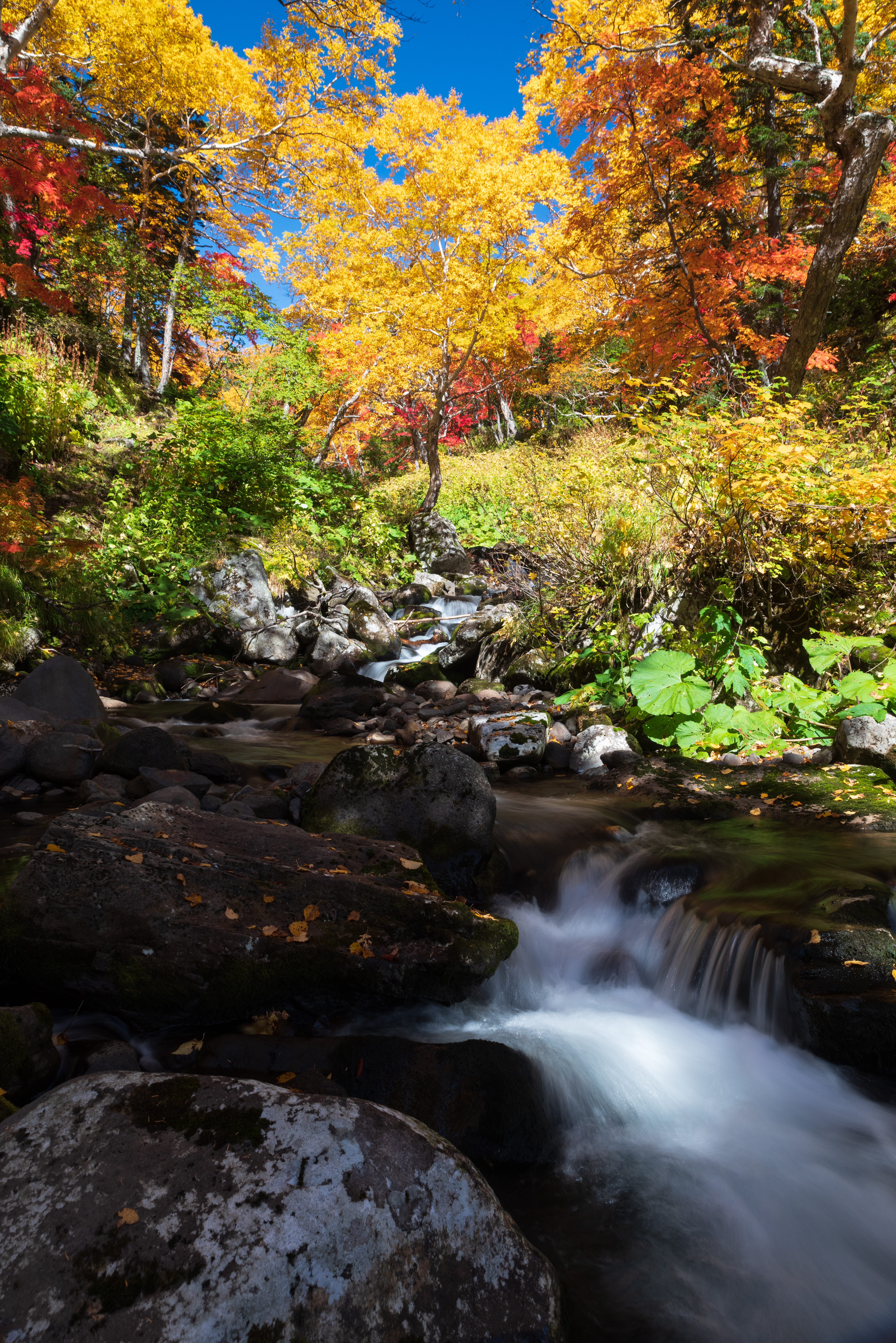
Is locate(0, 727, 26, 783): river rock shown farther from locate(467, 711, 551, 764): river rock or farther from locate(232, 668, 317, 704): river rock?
locate(232, 668, 317, 704): river rock

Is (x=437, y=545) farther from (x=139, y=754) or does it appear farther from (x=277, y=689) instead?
(x=139, y=754)

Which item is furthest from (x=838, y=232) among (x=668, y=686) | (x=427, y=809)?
(x=427, y=809)

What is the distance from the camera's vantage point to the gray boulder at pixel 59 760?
4652 mm

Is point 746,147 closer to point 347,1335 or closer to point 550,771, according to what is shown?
point 550,771

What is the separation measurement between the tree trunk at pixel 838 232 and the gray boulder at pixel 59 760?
9252 millimetres

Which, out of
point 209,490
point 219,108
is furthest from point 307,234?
point 209,490

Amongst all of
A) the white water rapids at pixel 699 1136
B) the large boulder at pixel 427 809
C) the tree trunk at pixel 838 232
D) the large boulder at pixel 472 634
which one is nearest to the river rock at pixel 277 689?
the large boulder at pixel 472 634

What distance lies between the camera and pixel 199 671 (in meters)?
9.48

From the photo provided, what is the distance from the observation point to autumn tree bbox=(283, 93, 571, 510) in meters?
14.0

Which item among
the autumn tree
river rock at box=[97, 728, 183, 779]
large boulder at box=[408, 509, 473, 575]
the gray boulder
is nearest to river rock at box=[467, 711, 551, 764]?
river rock at box=[97, 728, 183, 779]

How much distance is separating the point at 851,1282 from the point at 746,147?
13.7m

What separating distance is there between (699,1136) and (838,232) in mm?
10050

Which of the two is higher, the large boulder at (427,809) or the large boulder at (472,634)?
the large boulder at (472,634)

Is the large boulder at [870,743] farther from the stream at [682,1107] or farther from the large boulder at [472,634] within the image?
the large boulder at [472,634]
